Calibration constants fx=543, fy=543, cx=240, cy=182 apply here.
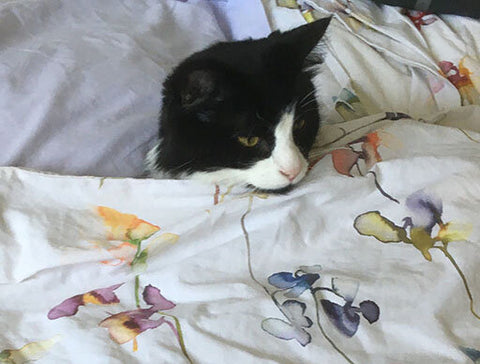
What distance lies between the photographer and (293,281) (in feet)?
2.55

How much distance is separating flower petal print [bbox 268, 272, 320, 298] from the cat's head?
0.16 meters

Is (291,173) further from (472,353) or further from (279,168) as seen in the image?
(472,353)

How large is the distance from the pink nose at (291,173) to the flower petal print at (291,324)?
210 mm

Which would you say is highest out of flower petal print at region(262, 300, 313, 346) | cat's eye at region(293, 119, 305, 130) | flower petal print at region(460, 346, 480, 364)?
cat's eye at region(293, 119, 305, 130)

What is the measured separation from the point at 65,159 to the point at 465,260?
696 millimetres

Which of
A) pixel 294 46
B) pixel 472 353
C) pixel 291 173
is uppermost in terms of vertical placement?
pixel 294 46

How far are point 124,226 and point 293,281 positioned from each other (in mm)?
295

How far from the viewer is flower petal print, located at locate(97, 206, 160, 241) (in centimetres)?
87

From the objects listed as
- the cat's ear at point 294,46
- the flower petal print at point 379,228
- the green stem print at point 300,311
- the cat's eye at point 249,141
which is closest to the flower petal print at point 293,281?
the green stem print at point 300,311

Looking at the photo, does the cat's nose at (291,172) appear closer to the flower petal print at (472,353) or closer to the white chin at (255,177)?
the white chin at (255,177)

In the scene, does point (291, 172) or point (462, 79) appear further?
point (462, 79)

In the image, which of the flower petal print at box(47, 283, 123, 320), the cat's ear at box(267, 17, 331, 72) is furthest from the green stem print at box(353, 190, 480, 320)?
the flower petal print at box(47, 283, 123, 320)

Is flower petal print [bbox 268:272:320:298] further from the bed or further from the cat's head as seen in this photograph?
the cat's head

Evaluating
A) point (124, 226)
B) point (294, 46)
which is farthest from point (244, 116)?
point (124, 226)
